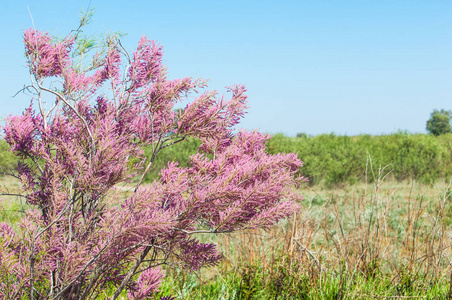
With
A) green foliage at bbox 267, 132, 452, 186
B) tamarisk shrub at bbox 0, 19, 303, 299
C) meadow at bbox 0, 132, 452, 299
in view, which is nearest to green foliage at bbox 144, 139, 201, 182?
green foliage at bbox 267, 132, 452, 186

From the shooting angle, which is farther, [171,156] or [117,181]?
[171,156]

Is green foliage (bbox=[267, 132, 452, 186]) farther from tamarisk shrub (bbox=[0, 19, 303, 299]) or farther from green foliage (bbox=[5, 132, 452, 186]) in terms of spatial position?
tamarisk shrub (bbox=[0, 19, 303, 299])

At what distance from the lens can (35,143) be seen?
231cm

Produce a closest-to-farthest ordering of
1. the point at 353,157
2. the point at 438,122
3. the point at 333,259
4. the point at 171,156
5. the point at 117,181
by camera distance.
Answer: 1. the point at 117,181
2. the point at 333,259
3. the point at 353,157
4. the point at 171,156
5. the point at 438,122

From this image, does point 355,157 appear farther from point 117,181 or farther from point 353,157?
point 117,181

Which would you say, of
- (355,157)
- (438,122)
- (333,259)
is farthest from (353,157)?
(438,122)

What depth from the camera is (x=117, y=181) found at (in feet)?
6.67

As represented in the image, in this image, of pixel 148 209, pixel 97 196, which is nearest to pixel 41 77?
pixel 97 196

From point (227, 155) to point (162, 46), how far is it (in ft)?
2.72

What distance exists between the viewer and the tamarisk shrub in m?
1.95

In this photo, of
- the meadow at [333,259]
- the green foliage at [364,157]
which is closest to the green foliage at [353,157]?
the green foliage at [364,157]

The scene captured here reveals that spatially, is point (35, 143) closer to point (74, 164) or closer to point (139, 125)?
point (74, 164)

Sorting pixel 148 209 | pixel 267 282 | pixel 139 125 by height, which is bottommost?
pixel 267 282

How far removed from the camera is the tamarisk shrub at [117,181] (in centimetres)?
195
